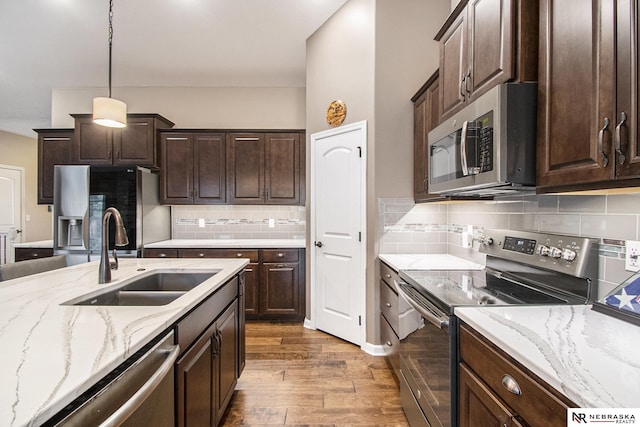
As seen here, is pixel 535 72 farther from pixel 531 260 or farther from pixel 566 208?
pixel 531 260

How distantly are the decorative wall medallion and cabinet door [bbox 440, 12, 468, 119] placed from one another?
1.16 m

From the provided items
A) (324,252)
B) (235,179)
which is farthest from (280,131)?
(324,252)

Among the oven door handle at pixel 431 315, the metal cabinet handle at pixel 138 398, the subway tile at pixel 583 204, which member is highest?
the subway tile at pixel 583 204

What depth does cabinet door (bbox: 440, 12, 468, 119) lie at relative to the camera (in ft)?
5.60

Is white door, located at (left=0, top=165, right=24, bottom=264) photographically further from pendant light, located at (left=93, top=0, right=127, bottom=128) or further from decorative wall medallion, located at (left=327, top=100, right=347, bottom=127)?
decorative wall medallion, located at (left=327, top=100, right=347, bottom=127)

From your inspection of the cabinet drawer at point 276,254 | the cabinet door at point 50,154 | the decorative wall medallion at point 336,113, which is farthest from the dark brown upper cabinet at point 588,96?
the cabinet door at point 50,154

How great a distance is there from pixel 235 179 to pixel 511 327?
3.46 metres

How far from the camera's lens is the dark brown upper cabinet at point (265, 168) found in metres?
3.89

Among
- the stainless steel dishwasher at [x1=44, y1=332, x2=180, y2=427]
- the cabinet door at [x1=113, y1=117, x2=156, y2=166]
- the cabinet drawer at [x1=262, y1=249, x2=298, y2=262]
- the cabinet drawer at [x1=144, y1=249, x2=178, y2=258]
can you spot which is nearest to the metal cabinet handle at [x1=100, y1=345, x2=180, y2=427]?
the stainless steel dishwasher at [x1=44, y1=332, x2=180, y2=427]

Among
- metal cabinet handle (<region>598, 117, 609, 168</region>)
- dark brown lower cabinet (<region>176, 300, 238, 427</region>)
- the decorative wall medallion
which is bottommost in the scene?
dark brown lower cabinet (<region>176, 300, 238, 427</region>)

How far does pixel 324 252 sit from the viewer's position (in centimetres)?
322

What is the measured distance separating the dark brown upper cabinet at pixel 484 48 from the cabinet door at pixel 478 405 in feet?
4.00

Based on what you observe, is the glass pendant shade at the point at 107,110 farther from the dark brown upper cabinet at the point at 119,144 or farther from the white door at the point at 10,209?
the white door at the point at 10,209

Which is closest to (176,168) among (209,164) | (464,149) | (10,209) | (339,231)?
(209,164)
